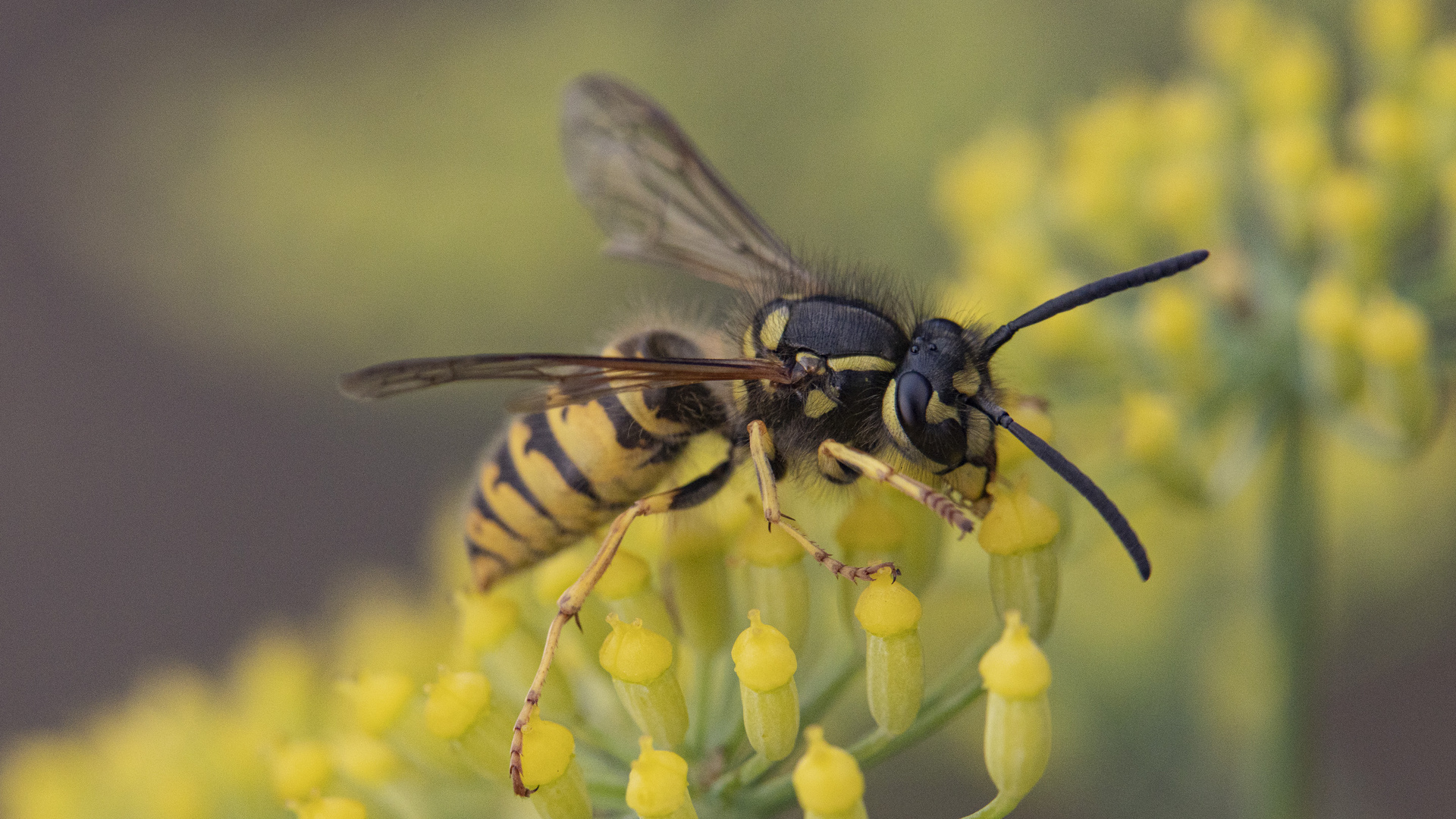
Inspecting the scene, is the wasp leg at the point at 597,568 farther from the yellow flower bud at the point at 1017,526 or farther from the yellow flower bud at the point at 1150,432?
the yellow flower bud at the point at 1150,432

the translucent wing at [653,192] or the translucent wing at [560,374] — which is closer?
the translucent wing at [560,374]

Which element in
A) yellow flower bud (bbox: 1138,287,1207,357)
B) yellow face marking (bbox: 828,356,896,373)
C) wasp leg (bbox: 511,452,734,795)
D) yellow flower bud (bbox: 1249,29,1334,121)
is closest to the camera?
wasp leg (bbox: 511,452,734,795)

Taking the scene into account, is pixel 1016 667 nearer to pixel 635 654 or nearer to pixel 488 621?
pixel 635 654

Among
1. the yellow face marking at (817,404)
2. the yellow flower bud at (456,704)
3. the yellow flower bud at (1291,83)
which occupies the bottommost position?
the yellow flower bud at (456,704)

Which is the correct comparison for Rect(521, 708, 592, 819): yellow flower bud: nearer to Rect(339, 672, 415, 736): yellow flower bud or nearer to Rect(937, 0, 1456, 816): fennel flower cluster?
Rect(339, 672, 415, 736): yellow flower bud

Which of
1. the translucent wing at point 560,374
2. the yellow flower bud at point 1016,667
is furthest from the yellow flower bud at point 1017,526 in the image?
the translucent wing at point 560,374

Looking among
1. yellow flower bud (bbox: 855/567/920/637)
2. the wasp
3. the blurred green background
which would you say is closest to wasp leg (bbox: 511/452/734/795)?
the wasp
